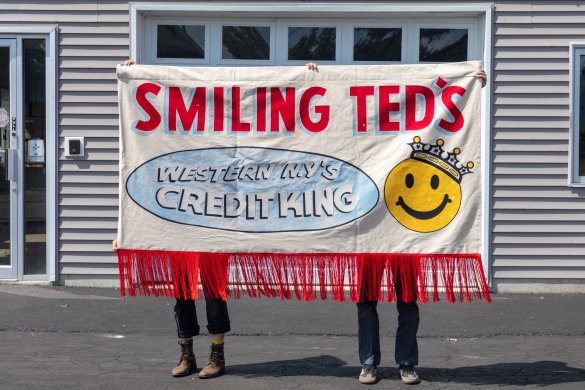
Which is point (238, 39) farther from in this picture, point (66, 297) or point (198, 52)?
point (66, 297)

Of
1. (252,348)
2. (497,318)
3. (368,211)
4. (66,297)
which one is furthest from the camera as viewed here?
(66,297)

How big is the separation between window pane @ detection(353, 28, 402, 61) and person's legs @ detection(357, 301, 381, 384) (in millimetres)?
4048

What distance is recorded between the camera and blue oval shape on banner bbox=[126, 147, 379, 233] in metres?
5.93

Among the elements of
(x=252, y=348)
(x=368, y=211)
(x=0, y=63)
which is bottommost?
(x=252, y=348)

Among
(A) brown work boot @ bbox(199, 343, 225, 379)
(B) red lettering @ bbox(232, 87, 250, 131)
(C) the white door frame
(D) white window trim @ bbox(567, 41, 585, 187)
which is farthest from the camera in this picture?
(C) the white door frame

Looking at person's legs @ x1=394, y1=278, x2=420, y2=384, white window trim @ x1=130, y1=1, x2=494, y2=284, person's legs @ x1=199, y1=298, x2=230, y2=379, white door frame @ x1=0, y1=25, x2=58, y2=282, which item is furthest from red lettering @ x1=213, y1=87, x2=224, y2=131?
white door frame @ x1=0, y1=25, x2=58, y2=282

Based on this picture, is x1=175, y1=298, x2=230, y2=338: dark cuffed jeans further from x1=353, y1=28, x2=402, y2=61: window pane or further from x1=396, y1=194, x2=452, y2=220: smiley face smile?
x1=353, y1=28, x2=402, y2=61: window pane

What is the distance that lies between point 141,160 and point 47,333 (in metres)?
2.30

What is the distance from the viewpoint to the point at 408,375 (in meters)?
5.96

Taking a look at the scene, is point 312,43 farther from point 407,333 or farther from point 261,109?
point 407,333

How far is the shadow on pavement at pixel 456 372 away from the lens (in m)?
6.12

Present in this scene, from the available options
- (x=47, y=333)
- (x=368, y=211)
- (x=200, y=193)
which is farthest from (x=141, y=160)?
(x=47, y=333)

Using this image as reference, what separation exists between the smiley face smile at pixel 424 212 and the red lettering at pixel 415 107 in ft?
1.61

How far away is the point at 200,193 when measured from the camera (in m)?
5.98
